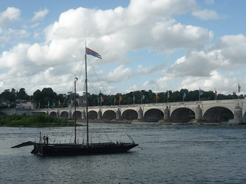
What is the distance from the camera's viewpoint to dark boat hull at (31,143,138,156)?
4494 cm

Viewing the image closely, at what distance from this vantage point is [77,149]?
45.6 metres

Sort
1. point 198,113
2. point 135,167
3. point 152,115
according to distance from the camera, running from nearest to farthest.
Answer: point 135,167
point 198,113
point 152,115

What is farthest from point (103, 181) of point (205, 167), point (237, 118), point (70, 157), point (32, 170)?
point (237, 118)

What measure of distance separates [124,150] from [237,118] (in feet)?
193

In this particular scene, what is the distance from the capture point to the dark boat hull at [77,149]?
147 feet

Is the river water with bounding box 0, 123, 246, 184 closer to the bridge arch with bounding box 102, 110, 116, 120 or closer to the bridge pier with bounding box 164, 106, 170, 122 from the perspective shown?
the bridge pier with bounding box 164, 106, 170, 122

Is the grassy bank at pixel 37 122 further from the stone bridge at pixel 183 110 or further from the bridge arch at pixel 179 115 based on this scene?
the bridge arch at pixel 179 115

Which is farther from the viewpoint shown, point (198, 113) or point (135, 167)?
point (198, 113)

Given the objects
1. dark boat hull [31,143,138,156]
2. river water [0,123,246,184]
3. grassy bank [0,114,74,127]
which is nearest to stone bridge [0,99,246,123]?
grassy bank [0,114,74,127]

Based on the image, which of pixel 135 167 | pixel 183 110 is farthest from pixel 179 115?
pixel 135 167

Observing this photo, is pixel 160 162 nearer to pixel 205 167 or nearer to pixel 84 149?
pixel 205 167

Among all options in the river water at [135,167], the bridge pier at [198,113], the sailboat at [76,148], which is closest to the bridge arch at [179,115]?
the bridge pier at [198,113]

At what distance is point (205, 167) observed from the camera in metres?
36.1

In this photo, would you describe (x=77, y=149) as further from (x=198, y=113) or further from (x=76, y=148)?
(x=198, y=113)
